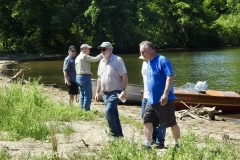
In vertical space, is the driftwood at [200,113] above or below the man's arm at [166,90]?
below

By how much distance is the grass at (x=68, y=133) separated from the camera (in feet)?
17.0

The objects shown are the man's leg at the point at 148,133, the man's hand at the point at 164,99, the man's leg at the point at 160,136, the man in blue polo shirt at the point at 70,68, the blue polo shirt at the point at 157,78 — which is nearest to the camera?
the man's hand at the point at 164,99

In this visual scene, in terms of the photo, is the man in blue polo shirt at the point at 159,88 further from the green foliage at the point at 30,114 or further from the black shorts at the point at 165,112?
the green foliage at the point at 30,114

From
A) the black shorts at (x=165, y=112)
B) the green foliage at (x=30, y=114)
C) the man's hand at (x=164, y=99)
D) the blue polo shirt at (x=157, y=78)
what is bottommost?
the green foliage at (x=30, y=114)

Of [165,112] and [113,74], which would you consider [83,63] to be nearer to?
[113,74]

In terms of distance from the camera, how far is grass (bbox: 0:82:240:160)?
17.0 feet

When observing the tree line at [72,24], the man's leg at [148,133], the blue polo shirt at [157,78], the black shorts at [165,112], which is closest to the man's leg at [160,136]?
the man's leg at [148,133]

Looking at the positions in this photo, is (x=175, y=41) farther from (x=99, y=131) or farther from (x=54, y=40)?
(x=99, y=131)

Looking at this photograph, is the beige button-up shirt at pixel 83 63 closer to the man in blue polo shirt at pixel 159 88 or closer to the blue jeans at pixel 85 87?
the blue jeans at pixel 85 87

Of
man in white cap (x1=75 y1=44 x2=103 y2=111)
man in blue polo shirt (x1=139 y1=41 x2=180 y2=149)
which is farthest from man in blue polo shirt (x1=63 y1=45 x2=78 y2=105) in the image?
man in blue polo shirt (x1=139 y1=41 x2=180 y2=149)

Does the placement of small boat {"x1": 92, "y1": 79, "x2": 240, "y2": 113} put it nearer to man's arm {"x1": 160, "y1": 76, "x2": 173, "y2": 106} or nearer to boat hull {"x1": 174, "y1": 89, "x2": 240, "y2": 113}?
boat hull {"x1": 174, "y1": 89, "x2": 240, "y2": 113}

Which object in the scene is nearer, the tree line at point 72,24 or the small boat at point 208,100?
the small boat at point 208,100

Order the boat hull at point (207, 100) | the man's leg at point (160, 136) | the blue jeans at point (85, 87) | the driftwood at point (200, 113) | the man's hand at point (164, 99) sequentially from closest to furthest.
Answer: the man's hand at point (164, 99)
the man's leg at point (160, 136)
the blue jeans at point (85, 87)
the driftwood at point (200, 113)
the boat hull at point (207, 100)

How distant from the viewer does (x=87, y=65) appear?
10141mm
